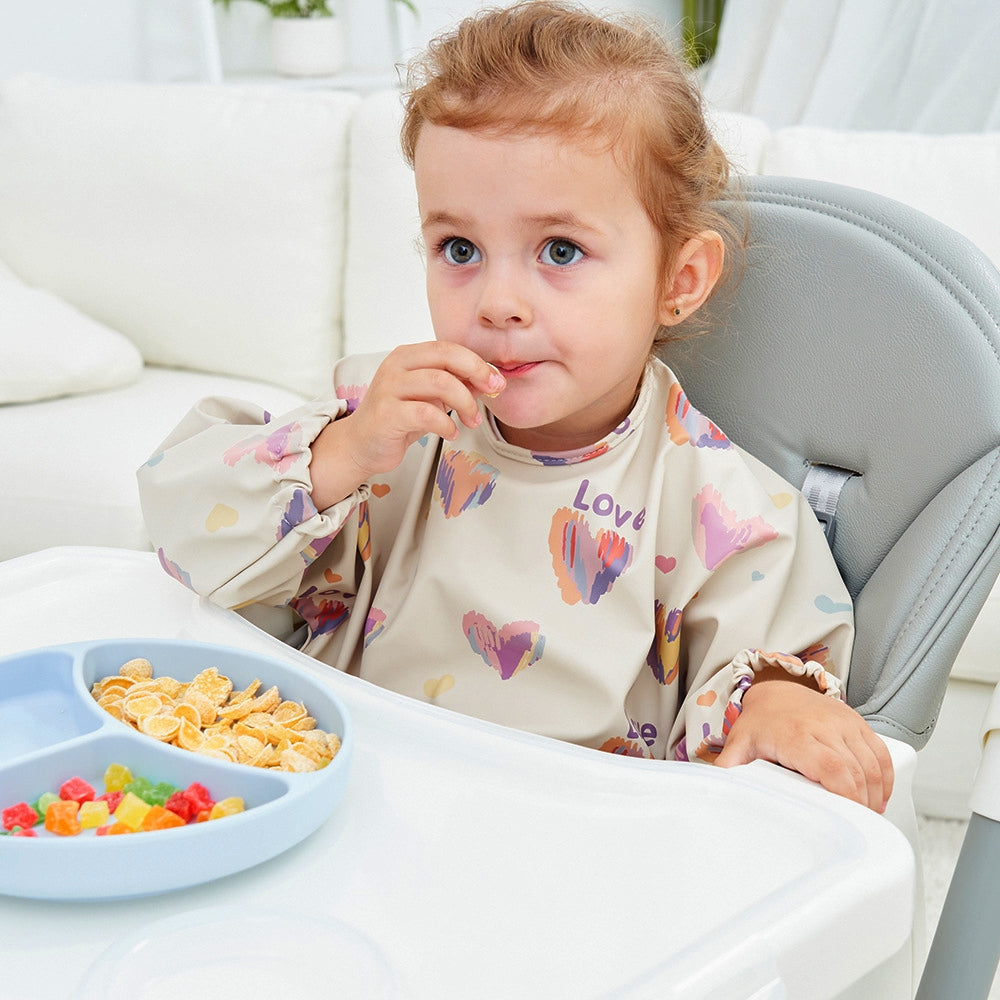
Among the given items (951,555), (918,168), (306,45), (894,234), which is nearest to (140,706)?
(951,555)

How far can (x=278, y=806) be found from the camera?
1.67 feet

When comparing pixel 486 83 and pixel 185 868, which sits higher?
pixel 486 83

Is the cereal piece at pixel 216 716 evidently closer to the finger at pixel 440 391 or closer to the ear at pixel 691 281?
the finger at pixel 440 391

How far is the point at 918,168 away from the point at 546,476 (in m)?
1.07

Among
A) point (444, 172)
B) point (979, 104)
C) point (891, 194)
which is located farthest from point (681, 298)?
point (979, 104)

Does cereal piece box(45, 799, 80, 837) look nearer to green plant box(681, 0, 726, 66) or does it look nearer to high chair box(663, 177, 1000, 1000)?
high chair box(663, 177, 1000, 1000)

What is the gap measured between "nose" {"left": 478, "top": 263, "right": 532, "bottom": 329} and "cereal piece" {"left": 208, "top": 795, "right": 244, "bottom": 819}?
0.37 meters

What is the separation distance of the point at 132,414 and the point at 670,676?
127 centimetres

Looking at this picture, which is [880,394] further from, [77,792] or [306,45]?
[306,45]

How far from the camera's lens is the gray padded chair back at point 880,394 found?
81cm

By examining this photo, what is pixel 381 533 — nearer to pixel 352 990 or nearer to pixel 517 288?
pixel 517 288

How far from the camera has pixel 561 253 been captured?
800 mm

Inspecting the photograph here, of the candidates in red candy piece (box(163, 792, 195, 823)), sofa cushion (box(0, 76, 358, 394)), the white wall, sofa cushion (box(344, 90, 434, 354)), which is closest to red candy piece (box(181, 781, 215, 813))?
red candy piece (box(163, 792, 195, 823))

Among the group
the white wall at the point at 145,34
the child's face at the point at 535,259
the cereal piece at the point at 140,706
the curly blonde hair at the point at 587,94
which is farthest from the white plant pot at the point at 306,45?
the cereal piece at the point at 140,706
